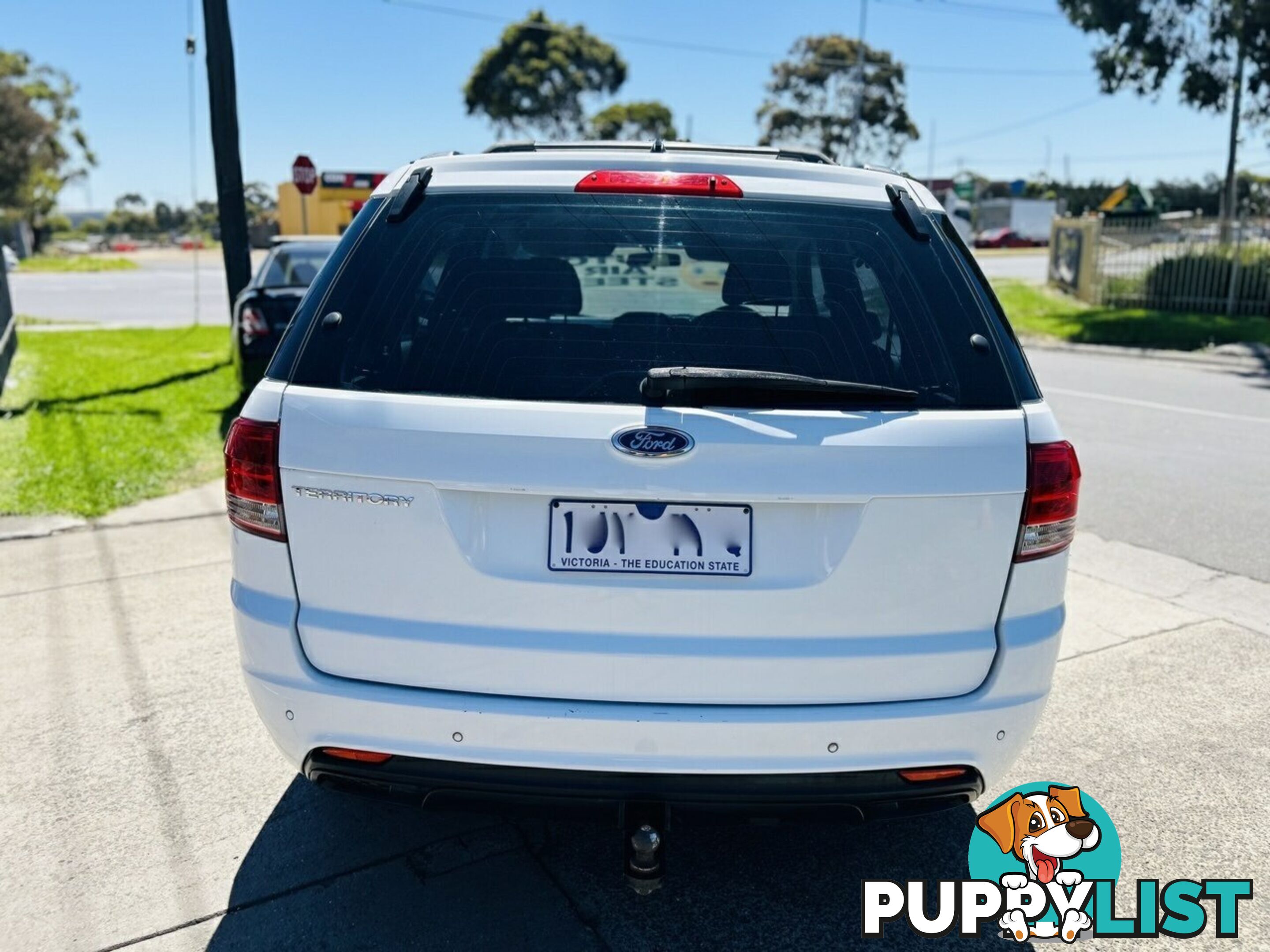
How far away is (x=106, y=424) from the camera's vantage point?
8812 millimetres

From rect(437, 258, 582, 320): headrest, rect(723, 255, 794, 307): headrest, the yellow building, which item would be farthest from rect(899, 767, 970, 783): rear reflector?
the yellow building

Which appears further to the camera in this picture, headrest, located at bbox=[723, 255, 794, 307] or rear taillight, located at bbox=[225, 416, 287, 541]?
headrest, located at bbox=[723, 255, 794, 307]

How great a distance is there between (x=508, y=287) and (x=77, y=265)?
48967 millimetres

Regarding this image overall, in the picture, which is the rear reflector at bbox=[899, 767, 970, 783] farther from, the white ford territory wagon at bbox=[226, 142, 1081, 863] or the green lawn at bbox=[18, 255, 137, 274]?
the green lawn at bbox=[18, 255, 137, 274]

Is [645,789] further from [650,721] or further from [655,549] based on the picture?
[655,549]

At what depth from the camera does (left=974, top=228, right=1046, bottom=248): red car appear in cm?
5847

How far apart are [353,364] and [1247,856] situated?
277 cm

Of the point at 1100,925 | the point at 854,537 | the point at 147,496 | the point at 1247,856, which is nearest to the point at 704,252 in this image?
the point at 854,537

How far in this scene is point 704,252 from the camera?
257cm

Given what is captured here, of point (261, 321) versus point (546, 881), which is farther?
point (261, 321)

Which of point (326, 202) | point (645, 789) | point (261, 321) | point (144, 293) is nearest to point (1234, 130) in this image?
point (261, 321)

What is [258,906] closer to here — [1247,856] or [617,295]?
[617,295]

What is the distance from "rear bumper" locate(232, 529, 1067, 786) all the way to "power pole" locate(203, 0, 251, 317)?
10039 mm

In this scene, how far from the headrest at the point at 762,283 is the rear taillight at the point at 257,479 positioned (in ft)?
3.70
